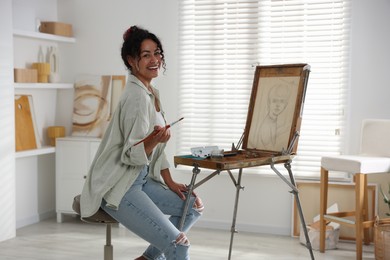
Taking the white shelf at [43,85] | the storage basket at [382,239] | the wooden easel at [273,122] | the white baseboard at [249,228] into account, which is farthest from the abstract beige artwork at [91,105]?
the storage basket at [382,239]

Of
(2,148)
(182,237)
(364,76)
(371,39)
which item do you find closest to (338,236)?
(364,76)

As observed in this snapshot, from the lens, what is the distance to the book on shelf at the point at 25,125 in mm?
4927

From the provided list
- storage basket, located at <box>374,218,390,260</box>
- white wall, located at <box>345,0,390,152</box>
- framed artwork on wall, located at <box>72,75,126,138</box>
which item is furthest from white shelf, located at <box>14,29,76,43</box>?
storage basket, located at <box>374,218,390,260</box>

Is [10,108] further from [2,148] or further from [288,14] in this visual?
[288,14]

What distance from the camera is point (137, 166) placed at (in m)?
2.94

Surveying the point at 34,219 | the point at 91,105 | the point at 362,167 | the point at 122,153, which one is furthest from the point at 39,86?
the point at 362,167

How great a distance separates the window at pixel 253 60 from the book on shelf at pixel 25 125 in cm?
126

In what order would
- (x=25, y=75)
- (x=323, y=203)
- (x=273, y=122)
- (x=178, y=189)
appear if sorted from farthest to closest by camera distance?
1. (x=25, y=75)
2. (x=323, y=203)
3. (x=273, y=122)
4. (x=178, y=189)

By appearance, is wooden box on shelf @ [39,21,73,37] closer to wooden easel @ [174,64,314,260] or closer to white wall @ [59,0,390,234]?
white wall @ [59,0,390,234]

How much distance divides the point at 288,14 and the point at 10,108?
2.31 m

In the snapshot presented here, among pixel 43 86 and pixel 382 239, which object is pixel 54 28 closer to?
pixel 43 86

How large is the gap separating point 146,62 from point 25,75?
6.97 ft

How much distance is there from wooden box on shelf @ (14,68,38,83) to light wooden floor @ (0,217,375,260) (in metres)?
1.24

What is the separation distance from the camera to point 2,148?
4480mm
